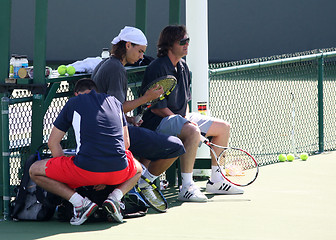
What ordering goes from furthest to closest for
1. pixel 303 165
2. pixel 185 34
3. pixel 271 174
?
pixel 303 165 < pixel 271 174 < pixel 185 34

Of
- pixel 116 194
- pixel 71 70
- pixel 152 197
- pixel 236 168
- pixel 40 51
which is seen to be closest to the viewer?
pixel 116 194

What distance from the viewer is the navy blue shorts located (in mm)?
5547

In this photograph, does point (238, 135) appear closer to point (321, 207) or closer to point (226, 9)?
point (321, 207)

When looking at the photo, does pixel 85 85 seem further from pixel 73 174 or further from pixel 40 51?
pixel 73 174

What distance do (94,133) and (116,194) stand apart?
0.45m

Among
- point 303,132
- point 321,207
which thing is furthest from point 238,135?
point 321,207

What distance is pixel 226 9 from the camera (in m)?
23.5

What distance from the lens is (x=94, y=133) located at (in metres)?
4.90

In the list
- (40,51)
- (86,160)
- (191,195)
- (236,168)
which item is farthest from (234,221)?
(236,168)

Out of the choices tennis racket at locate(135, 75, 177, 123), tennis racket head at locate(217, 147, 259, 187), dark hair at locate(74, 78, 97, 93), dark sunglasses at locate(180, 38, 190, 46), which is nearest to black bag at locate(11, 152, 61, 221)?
dark hair at locate(74, 78, 97, 93)

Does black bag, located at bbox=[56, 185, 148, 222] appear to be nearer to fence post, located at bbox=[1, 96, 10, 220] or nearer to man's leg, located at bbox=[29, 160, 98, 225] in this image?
man's leg, located at bbox=[29, 160, 98, 225]

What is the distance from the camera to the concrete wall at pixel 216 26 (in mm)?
23156

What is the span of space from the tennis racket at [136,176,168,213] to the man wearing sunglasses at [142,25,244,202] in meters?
0.42

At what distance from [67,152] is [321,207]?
6.74 feet
